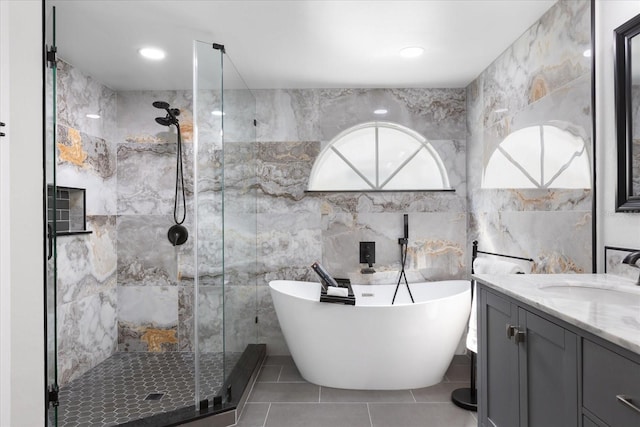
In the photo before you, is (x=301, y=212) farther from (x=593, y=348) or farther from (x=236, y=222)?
(x=593, y=348)

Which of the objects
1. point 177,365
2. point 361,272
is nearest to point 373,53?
point 361,272

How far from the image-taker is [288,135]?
3.94 m

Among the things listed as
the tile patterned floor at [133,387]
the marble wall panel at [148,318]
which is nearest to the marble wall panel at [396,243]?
the tile patterned floor at [133,387]

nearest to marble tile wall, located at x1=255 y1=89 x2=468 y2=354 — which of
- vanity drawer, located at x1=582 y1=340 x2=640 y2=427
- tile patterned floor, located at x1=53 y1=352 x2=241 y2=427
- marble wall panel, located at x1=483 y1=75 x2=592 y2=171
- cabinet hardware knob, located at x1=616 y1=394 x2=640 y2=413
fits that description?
tile patterned floor, located at x1=53 y1=352 x2=241 y2=427

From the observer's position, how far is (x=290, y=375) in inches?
136

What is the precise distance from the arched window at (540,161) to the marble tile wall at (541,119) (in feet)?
0.15

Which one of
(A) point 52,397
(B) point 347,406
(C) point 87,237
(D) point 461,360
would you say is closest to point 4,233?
(A) point 52,397

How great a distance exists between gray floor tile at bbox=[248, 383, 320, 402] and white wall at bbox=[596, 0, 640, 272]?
80.9 inches

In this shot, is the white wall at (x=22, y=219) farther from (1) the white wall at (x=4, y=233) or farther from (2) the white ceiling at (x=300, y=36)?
(2) the white ceiling at (x=300, y=36)

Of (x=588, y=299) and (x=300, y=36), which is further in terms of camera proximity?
(x=300, y=36)

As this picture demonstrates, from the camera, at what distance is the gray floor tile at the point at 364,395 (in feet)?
9.79

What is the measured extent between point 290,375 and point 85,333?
1710 mm

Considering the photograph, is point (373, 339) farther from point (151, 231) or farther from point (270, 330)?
point (151, 231)

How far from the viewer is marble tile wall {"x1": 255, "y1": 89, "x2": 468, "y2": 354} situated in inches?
154
